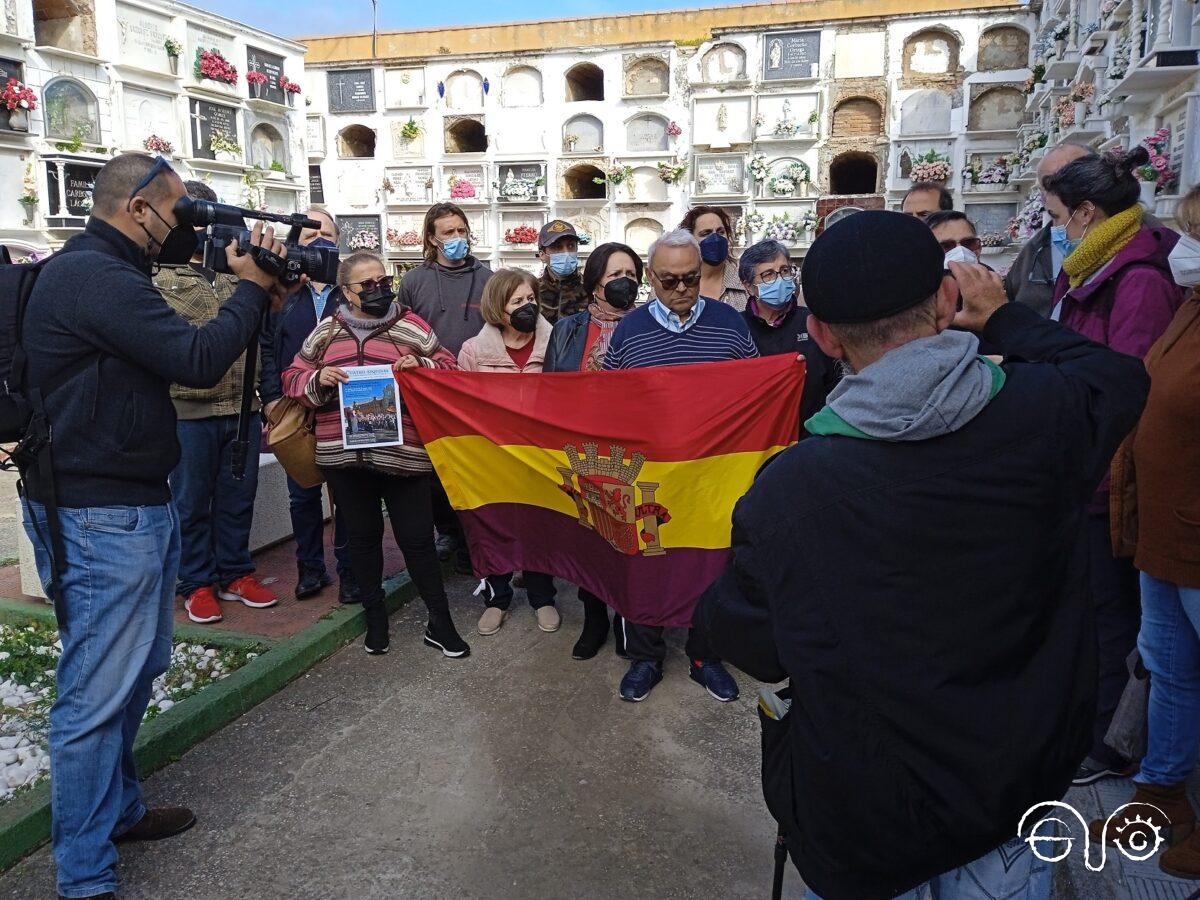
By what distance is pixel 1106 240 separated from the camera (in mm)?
2617

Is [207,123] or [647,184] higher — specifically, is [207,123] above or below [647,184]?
above

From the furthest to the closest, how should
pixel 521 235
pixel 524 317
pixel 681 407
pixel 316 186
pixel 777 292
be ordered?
pixel 316 186 < pixel 521 235 < pixel 524 317 < pixel 777 292 < pixel 681 407

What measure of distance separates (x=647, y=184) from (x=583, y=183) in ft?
7.36

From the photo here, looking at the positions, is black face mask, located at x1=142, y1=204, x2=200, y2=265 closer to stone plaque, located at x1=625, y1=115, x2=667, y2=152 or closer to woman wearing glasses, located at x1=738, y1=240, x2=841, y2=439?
woman wearing glasses, located at x1=738, y1=240, x2=841, y2=439

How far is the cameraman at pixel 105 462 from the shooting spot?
7.06 feet

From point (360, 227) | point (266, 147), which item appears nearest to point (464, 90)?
point (360, 227)

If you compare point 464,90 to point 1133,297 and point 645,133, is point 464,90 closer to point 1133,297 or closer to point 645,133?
point 645,133

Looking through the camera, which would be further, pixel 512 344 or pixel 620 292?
pixel 512 344

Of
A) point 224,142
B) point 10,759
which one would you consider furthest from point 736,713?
point 224,142

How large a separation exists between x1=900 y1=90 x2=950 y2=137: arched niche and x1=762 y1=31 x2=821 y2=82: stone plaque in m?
2.61

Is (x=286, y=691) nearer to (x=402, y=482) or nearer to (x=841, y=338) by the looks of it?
(x=402, y=482)

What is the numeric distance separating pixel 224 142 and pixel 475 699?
18927 mm

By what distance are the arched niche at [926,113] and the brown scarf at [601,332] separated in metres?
20.3

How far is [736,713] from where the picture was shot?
132 inches
